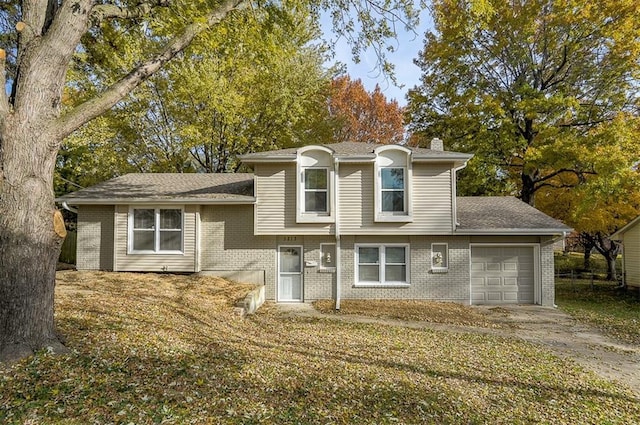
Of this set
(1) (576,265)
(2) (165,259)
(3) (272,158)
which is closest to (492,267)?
(3) (272,158)

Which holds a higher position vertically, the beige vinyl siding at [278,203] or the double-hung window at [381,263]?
the beige vinyl siding at [278,203]

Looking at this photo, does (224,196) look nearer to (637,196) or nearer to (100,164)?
(100,164)

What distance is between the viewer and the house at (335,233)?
37.8 ft

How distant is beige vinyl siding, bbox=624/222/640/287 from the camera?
14859mm

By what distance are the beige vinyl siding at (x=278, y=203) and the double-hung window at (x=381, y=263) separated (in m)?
1.50

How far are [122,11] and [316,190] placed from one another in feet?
22.6

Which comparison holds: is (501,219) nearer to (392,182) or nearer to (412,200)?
(412,200)

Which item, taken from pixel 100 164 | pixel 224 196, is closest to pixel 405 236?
pixel 224 196

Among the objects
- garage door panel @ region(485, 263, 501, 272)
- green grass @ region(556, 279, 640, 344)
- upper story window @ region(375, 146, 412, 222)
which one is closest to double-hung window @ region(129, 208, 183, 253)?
upper story window @ region(375, 146, 412, 222)

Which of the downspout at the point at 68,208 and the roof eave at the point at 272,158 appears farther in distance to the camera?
the downspout at the point at 68,208

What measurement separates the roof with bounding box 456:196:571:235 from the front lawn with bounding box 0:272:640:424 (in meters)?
4.68

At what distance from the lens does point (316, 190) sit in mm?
11586

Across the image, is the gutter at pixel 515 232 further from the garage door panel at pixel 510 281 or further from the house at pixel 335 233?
the garage door panel at pixel 510 281

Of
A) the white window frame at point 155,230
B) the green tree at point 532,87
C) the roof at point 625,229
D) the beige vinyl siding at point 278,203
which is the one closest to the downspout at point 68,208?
the white window frame at point 155,230
